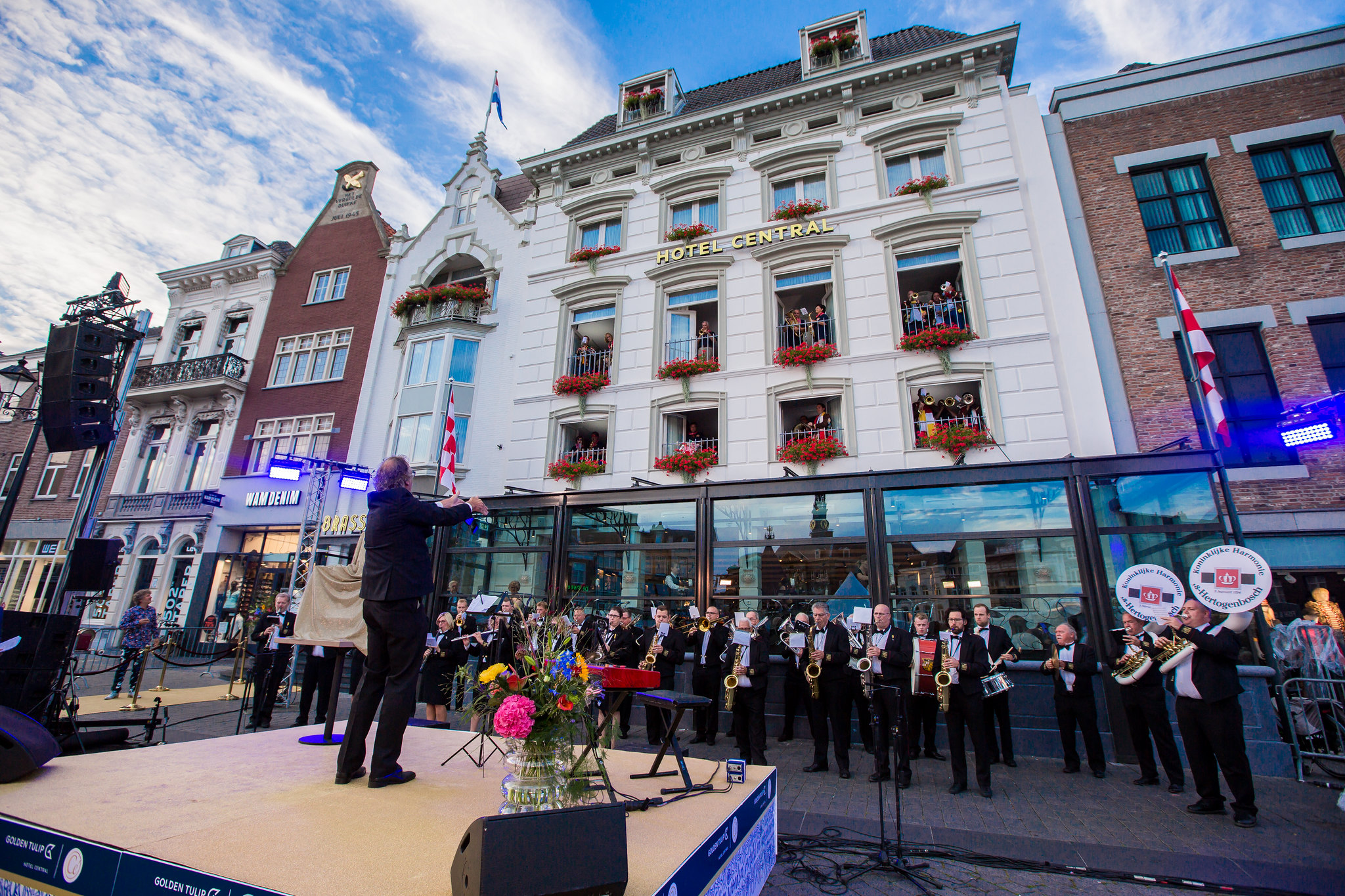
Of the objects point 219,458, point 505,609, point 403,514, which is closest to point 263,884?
point 403,514

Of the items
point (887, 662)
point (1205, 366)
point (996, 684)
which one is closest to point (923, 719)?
point (996, 684)

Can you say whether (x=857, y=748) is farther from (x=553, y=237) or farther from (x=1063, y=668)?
(x=553, y=237)

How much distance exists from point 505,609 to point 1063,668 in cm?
1008

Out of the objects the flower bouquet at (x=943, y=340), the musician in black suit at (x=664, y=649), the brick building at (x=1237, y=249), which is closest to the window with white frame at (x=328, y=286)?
the musician in black suit at (x=664, y=649)

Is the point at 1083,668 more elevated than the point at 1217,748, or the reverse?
the point at 1083,668

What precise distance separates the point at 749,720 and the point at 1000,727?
3.67m

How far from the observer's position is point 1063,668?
8227 millimetres

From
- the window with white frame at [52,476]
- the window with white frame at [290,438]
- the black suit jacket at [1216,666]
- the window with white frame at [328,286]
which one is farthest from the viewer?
the window with white frame at [52,476]

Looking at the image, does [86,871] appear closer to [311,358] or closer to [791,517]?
[791,517]

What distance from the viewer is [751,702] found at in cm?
857

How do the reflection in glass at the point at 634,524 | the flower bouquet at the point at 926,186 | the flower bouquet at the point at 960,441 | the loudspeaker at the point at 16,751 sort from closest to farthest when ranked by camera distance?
the loudspeaker at the point at 16,751, the flower bouquet at the point at 960,441, the reflection in glass at the point at 634,524, the flower bouquet at the point at 926,186

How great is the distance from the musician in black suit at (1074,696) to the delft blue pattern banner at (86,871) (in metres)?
9.35

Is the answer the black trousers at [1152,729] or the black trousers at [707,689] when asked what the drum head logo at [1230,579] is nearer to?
the black trousers at [1152,729]

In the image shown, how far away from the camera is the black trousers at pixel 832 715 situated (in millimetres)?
8023
